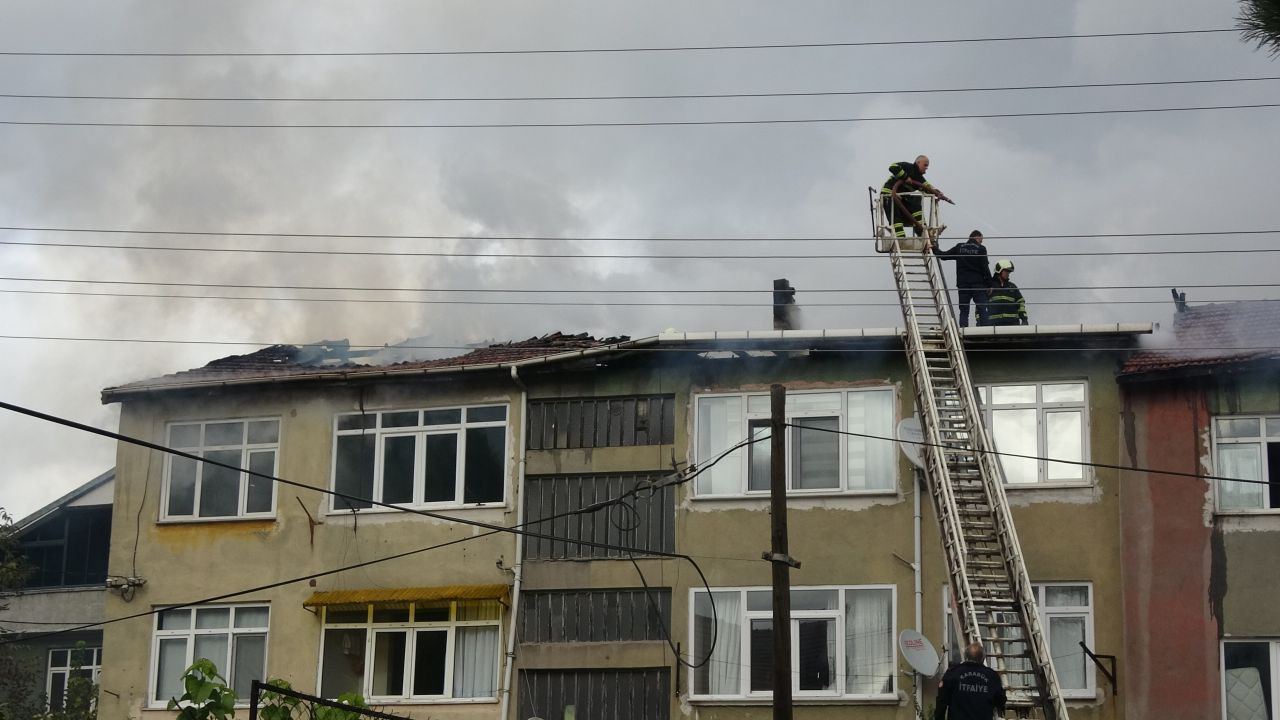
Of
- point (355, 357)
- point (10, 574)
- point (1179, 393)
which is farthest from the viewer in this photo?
point (10, 574)

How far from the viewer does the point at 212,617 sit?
23.5 metres

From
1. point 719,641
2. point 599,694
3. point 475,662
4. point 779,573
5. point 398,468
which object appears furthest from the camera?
point 398,468

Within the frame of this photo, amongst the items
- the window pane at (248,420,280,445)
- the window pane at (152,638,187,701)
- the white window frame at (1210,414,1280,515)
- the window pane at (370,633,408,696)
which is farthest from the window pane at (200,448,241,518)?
the white window frame at (1210,414,1280,515)

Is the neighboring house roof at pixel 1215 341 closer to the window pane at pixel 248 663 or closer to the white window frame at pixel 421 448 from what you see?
the white window frame at pixel 421 448

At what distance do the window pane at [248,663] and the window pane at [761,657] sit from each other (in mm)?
7211

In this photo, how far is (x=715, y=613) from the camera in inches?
849

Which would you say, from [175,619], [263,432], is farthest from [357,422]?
[175,619]

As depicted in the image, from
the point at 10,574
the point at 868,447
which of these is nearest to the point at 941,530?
the point at 868,447

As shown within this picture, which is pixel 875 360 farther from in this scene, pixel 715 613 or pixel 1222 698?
pixel 1222 698

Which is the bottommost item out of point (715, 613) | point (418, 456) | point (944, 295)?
point (715, 613)

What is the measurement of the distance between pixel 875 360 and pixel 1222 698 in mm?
6200

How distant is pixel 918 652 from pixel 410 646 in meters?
7.40

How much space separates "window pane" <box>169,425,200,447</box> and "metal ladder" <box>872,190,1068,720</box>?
1103 cm

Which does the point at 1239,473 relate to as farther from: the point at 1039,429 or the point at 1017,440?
the point at 1017,440
